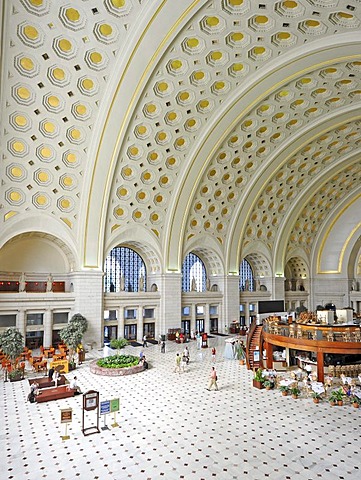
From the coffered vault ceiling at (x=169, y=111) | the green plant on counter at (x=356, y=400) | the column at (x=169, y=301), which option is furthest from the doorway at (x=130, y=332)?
the green plant on counter at (x=356, y=400)

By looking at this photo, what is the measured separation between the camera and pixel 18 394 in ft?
45.5

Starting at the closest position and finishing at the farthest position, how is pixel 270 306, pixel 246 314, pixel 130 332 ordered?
pixel 130 332 → pixel 270 306 → pixel 246 314

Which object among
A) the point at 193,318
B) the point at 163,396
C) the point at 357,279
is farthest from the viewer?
the point at 357,279

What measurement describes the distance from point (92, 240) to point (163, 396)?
12.5 meters

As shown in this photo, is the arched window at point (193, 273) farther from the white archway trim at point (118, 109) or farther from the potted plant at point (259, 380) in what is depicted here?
the potted plant at point (259, 380)

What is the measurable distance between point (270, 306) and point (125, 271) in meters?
14.1

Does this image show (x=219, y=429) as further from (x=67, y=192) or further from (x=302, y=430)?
(x=67, y=192)

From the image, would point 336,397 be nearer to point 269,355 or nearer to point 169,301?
point 269,355

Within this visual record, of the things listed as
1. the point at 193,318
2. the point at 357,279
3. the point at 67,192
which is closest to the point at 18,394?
the point at 67,192

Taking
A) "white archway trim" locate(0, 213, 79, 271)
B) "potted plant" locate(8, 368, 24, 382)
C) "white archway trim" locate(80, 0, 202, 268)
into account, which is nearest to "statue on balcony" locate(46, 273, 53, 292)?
"white archway trim" locate(0, 213, 79, 271)

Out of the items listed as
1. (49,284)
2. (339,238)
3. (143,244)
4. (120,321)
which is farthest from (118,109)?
(339,238)

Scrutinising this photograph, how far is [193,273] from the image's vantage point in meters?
32.7

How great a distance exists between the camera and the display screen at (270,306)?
32.5 metres

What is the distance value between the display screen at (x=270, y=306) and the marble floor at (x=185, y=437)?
18.0 metres
